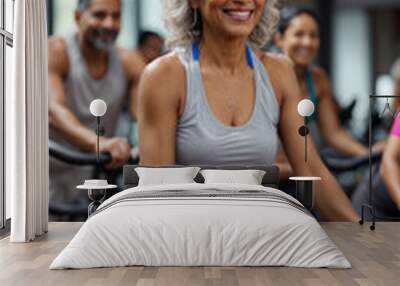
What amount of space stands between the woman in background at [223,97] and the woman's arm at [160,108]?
11 millimetres

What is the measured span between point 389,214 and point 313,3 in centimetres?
252

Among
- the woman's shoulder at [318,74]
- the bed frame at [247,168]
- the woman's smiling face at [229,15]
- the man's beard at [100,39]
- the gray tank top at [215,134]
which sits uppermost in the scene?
the woman's smiling face at [229,15]

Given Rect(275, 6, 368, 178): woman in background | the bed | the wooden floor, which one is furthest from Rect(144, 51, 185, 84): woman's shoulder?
the bed

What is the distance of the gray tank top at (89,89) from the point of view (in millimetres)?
6887

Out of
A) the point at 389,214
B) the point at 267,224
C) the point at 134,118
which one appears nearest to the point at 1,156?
the point at 134,118

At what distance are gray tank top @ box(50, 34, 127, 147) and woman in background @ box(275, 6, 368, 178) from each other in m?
1.84

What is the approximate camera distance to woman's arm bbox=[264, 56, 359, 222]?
6863 millimetres

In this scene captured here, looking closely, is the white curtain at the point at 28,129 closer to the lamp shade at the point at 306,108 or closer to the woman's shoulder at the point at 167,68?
the woman's shoulder at the point at 167,68

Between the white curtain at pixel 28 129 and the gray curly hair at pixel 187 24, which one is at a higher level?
the gray curly hair at pixel 187 24

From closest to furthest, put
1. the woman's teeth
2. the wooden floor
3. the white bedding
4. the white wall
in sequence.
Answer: the wooden floor
the white bedding
the woman's teeth
the white wall

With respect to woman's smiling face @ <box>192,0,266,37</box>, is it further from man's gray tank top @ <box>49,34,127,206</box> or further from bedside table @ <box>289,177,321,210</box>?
bedside table @ <box>289,177,321,210</box>

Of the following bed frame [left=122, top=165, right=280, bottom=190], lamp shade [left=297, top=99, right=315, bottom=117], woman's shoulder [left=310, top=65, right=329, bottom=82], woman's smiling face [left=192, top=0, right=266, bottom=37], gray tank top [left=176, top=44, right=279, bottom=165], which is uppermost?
woman's smiling face [left=192, top=0, right=266, bottom=37]

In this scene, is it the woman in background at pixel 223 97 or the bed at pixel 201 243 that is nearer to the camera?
the bed at pixel 201 243

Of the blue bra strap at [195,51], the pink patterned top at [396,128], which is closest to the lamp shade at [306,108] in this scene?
the pink patterned top at [396,128]
